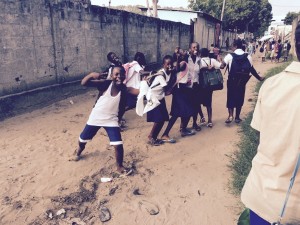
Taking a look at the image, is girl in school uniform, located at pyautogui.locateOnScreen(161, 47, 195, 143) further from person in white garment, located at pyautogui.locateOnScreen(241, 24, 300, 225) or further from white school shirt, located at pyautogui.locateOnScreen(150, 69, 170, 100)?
person in white garment, located at pyautogui.locateOnScreen(241, 24, 300, 225)

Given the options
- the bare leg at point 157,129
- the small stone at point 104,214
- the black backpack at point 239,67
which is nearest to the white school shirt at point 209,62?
the black backpack at point 239,67

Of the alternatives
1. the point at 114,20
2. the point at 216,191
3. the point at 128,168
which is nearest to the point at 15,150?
the point at 128,168

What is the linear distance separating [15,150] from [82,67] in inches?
173

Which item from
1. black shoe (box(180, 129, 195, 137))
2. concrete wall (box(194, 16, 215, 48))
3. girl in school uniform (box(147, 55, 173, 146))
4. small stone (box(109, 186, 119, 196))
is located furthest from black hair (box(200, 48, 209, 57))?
concrete wall (box(194, 16, 215, 48))

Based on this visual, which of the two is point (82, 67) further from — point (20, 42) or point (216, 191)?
point (216, 191)

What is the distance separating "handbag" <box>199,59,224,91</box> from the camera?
5.85m

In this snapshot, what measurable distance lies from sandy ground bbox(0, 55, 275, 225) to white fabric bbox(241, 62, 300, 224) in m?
1.94

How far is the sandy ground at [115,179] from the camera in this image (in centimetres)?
333

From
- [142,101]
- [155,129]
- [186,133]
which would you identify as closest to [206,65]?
[186,133]

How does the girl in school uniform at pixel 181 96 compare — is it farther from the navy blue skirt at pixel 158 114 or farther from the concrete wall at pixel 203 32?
the concrete wall at pixel 203 32

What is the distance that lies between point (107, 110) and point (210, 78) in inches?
105

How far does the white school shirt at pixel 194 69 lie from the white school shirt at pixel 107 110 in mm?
2103

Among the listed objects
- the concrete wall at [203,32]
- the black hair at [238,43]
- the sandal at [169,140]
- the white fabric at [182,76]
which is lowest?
the sandal at [169,140]

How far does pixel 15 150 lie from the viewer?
4.87 metres
